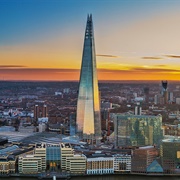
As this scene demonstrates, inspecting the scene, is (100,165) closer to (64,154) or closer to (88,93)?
(64,154)

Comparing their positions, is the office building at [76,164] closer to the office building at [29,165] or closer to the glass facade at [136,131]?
the office building at [29,165]

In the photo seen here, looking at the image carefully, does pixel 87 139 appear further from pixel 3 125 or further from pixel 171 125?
pixel 3 125

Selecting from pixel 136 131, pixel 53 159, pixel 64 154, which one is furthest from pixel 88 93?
pixel 53 159

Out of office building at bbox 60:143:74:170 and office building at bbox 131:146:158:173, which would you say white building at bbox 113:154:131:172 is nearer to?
office building at bbox 131:146:158:173

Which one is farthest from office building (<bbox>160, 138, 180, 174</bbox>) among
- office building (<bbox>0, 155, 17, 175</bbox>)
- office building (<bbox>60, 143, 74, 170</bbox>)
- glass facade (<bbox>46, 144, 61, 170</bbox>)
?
office building (<bbox>0, 155, 17, 175</bbox>)

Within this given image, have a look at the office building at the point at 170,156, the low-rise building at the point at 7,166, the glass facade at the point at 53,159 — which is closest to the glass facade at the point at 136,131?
the office building at the point at 170,156

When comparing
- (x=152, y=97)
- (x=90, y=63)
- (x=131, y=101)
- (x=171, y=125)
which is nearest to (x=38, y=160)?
(x=90, y=63)
